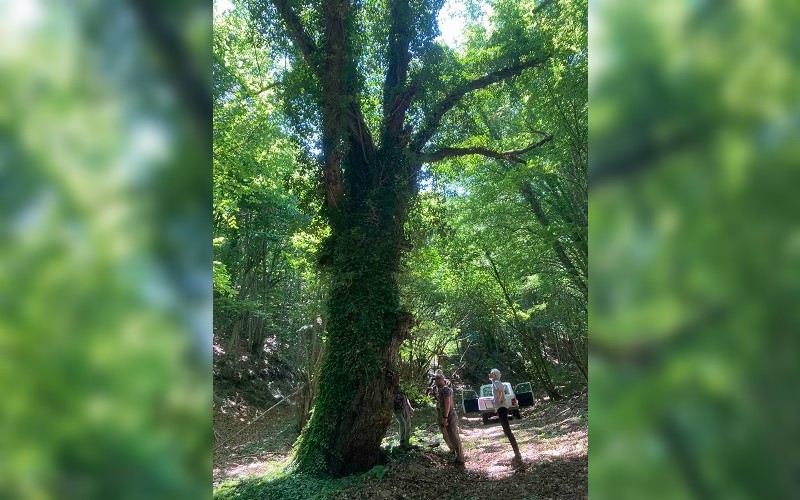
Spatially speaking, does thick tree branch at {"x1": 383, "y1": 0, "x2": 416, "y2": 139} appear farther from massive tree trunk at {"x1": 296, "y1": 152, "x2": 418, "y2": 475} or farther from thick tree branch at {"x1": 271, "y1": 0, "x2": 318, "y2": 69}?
thick tree branch at {"x1": 271, "y1": 0, "x2": 318, "y2": 69}

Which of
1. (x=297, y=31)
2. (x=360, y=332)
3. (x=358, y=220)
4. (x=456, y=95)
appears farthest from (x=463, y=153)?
(x=360, y=332)

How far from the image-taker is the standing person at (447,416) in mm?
7688

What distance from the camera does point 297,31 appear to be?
764cm

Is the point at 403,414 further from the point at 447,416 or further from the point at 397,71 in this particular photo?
the point at 397,71

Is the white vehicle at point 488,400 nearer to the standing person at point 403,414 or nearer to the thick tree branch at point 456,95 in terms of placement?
the standing person at point 403,414
